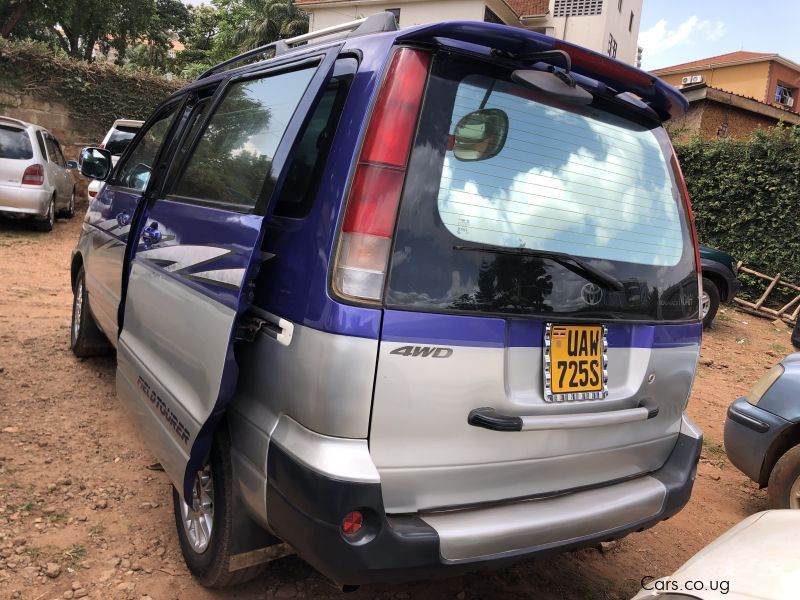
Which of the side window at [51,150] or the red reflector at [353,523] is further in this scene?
the side window at [51,150]

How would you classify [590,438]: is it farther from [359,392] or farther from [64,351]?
[64,351]

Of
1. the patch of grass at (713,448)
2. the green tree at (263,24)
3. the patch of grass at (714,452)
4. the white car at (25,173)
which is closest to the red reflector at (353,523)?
the patch of grass at (714,452)

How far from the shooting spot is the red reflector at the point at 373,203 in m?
1.73

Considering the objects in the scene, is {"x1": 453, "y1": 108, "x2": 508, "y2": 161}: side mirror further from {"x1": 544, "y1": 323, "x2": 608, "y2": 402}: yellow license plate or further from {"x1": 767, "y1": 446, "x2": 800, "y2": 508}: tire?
{"x1": 767, "y1": 446, "x2": 800, "y2": 508}: tire

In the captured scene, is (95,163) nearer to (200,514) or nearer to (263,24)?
(200,514)

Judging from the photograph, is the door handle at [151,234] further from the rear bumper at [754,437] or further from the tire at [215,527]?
the rear bumper at [754,437]

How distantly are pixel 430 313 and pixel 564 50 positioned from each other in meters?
0.94

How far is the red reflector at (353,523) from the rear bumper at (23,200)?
943cm

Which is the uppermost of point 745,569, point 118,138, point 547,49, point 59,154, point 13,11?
point 13,11

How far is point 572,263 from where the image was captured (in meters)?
2.03

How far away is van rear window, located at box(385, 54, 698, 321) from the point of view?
180cm

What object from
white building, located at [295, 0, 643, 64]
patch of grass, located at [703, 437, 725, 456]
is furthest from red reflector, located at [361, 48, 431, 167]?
white building, located at [295, 0, 643, 64]

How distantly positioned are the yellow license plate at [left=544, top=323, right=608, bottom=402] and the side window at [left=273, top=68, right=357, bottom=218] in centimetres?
87

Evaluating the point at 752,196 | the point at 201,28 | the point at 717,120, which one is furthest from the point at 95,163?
the point at 201,28
